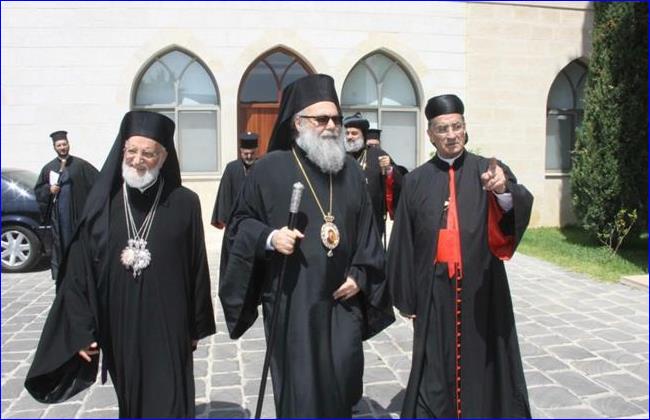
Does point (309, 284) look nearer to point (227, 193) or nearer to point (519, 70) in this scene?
point (227, 193)

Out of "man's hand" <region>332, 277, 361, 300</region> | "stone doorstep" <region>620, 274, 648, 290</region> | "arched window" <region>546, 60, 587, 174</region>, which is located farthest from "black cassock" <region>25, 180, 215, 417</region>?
"arched window" <region>546, 60, 587, 174</region>

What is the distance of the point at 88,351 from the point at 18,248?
24.6ft

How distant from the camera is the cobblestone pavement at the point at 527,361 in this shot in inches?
170

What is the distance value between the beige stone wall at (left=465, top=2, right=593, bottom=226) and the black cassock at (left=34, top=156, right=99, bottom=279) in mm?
8323

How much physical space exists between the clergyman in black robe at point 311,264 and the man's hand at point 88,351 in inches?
29.4

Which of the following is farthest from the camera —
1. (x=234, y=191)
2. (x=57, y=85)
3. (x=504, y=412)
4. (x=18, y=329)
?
(x=57, y=85)

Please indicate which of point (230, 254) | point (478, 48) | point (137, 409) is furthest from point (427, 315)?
point (478, 48)

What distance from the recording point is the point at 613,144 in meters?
10.8

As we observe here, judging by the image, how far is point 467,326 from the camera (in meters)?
3.54

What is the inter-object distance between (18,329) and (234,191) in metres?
2.99

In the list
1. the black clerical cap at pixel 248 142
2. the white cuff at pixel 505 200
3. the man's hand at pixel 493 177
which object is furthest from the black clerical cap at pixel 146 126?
the black clerical cap at pixel 248 142

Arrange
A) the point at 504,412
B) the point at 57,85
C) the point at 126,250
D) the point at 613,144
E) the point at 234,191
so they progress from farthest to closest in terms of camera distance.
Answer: the point at 57,85 < the point at 613,144 < the point at 234,191 < the point at 504,412 < the point at 126,250

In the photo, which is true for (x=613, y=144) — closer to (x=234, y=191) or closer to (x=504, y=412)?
(x=234, y=191)

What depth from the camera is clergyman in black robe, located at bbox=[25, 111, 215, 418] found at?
10.4ft
